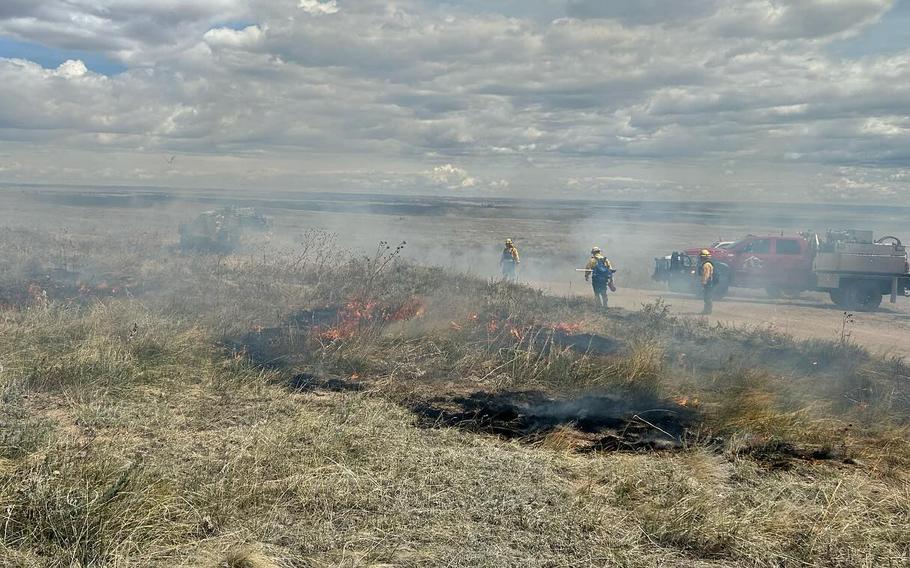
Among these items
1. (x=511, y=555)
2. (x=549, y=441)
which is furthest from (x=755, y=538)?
(x=549, y=441)

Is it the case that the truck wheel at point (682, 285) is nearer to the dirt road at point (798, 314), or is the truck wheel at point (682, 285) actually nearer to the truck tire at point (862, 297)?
the dirt road at point (798, 314)

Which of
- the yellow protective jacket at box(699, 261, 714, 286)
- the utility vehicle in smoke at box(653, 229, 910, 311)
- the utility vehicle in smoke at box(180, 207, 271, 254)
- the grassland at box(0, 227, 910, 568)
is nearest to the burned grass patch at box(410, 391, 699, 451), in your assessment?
the grassland at box(0, 227, 910, 568)

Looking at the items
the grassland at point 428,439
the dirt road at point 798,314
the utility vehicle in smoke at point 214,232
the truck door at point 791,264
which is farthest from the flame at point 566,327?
the utility vehicle in smoke at point 214,232

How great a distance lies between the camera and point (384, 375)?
8.16m

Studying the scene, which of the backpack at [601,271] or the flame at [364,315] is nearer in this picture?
the flame at [364,315]

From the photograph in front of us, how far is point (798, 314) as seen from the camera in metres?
16.0

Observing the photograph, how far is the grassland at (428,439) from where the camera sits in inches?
166

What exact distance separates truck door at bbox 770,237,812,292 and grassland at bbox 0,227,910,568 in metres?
8.07

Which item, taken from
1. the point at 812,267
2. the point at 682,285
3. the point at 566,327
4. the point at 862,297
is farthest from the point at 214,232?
the point at 862,297

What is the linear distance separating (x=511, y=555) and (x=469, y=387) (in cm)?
377

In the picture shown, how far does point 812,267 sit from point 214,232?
18693mm

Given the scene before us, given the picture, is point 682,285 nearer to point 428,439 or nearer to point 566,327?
point 566,327

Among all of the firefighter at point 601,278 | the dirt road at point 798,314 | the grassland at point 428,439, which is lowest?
the dirt road at point 798,314

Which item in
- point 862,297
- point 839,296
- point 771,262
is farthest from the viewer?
point 771,262
